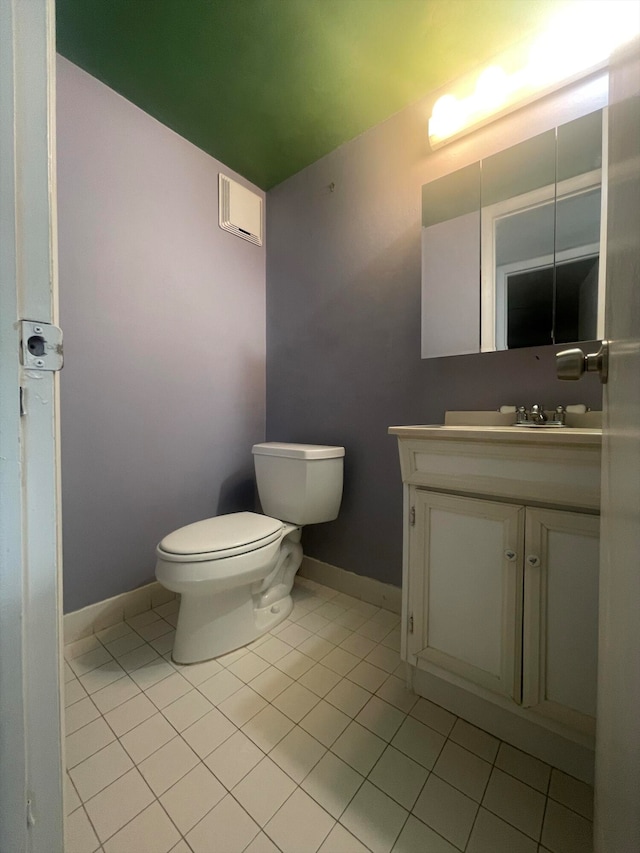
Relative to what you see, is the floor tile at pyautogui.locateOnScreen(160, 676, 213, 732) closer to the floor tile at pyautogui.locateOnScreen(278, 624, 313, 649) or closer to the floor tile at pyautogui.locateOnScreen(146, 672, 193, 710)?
the floor tile at pyautogui.locateOnScreen(146, 672, 193, 710)

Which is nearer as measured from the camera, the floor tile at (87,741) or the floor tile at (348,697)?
the floor tile at (87,741)

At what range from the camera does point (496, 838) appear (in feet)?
2.29

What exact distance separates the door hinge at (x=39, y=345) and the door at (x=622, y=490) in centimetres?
68

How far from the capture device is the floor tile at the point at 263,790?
0.74 metres

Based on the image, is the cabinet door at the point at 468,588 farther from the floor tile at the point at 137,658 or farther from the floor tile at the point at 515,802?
the floor tile at the point at 137,658

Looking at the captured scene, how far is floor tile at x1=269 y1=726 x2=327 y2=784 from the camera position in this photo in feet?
2.70

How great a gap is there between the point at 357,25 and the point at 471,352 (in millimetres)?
1149

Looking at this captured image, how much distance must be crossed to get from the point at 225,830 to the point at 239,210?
7.47 feet

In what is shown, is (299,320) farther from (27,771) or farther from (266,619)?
(27,771)

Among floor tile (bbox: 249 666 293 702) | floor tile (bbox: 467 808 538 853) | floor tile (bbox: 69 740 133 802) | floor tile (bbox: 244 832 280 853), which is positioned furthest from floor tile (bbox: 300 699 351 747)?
floor tile (bbox: 69 740 133 802)

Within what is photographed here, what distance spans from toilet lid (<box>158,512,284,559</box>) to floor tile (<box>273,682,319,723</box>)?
17.6 inches

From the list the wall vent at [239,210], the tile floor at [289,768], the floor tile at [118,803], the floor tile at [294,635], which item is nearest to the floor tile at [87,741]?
the tile floor at [289,768]

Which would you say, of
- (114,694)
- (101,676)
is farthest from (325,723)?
(101,676)

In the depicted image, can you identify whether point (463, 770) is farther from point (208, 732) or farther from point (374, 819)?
point (208, 732)
